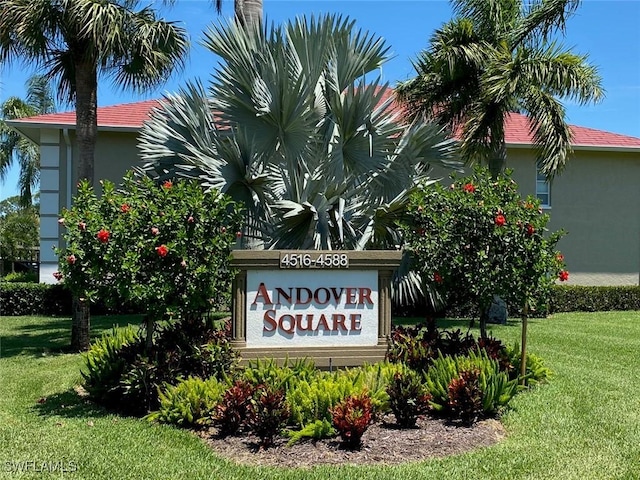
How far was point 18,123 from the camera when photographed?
16.0m

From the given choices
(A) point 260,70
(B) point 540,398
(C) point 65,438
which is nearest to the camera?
(C) point 65,438

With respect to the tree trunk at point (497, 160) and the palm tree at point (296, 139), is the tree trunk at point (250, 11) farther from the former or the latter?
the tree trunk at point (497, 160)

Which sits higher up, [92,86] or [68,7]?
[68,7]

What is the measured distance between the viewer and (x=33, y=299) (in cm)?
1544

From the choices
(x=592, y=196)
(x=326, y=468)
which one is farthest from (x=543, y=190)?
(x=326, y=468)

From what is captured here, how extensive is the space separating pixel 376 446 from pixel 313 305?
2030 mm

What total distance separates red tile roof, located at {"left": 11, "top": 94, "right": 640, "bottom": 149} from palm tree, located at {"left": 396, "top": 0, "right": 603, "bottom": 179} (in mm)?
1974

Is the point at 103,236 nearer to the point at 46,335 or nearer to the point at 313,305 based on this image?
the point at 313,305

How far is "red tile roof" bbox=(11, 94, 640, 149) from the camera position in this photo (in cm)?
1609

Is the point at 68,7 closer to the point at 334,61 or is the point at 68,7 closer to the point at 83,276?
the point at 334,61

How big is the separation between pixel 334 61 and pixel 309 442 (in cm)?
567

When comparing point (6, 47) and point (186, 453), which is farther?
point (6, 47)

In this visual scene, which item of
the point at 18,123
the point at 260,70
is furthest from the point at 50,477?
the point at 18,123

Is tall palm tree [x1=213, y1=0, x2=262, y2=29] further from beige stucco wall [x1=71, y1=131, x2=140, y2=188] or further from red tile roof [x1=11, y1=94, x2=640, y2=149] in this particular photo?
beige stucco wall [x1=71, y1=131, x2=140, y2=188]
